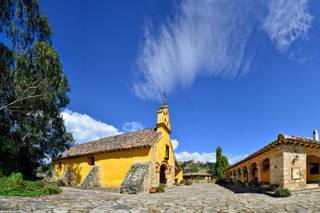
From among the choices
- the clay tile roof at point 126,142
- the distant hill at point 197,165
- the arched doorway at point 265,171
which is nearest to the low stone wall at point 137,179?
the clay tile roof at point 126,142

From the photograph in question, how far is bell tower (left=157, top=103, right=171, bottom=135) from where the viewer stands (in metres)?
22.8

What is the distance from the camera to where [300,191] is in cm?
1477

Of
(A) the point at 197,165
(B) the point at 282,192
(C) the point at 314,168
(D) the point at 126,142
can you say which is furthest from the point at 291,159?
(A) the point at 197,165

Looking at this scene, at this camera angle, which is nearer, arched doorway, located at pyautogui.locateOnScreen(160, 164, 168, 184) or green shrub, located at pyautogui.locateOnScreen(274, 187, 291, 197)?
green shrub, located at pyautogui.locateOnScreen(274, 187, 291, 197)

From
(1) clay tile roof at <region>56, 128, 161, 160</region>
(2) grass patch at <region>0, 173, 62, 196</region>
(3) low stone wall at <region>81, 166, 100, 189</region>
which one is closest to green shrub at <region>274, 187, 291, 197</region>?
(1) clay tile roof at <region>56, 128, 161, 160</region>

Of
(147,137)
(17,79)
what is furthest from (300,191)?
(17,79)

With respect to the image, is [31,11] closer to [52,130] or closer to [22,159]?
[52,130]

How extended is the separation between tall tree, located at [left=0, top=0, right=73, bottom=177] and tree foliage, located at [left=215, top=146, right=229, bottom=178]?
35021 millimetres

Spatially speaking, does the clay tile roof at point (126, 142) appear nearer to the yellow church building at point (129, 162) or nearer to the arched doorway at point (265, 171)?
the yellow church building at point (129, 162)

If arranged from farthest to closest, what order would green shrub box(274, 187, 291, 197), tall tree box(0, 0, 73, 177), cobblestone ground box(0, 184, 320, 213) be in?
tall tree box(0, 0, 73, 177), green shrub box(274, 187, 291, 197), cobblestone ground box(0, 184, 320, 213)

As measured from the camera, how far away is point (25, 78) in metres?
19.3

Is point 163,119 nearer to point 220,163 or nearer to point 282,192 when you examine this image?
point 282,192

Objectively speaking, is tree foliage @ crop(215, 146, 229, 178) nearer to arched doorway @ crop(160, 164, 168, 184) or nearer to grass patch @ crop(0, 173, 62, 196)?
arched doorway @ crop(160, 164, 168, 184)

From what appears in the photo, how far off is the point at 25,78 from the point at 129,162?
10996mm
